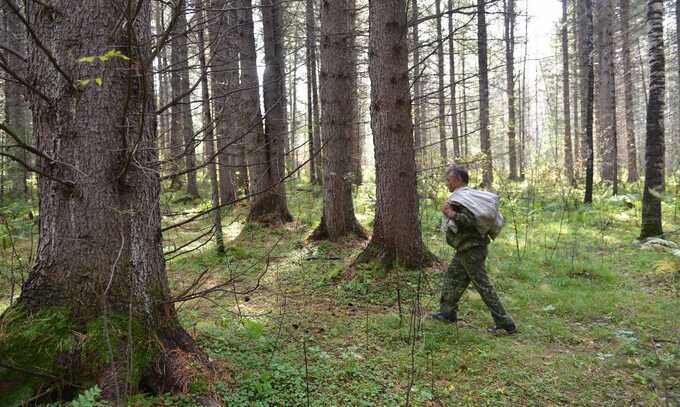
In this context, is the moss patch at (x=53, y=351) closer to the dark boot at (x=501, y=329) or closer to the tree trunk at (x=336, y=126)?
the dark boot at (x=501, y=329)

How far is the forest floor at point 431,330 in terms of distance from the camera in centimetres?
366

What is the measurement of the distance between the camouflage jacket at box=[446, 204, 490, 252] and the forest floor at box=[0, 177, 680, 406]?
1.97ft

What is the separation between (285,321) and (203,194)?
16.0 metres

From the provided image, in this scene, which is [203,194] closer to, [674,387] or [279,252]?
[279,252]

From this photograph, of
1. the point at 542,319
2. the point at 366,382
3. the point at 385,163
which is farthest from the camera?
the point at 385,163

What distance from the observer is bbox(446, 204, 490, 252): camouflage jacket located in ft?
16.3

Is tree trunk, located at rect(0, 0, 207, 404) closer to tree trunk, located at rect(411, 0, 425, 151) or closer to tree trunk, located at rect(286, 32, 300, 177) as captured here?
tree trunk, located at rect(286, 32, 300, 177)

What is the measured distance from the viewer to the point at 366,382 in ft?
12.6

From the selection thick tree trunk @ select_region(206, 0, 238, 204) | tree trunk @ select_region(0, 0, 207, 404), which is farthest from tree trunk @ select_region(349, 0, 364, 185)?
tree trunk @ select_region(0, 0, 207, 404)

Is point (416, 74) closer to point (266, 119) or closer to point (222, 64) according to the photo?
point (266, 119)

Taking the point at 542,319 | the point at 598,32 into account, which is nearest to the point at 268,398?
the point at 542,319

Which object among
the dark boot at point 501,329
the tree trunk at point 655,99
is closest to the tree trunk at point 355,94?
the dark boot at point 501,329

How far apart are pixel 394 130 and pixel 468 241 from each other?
222 cm

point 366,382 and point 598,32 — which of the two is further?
point 598,32
